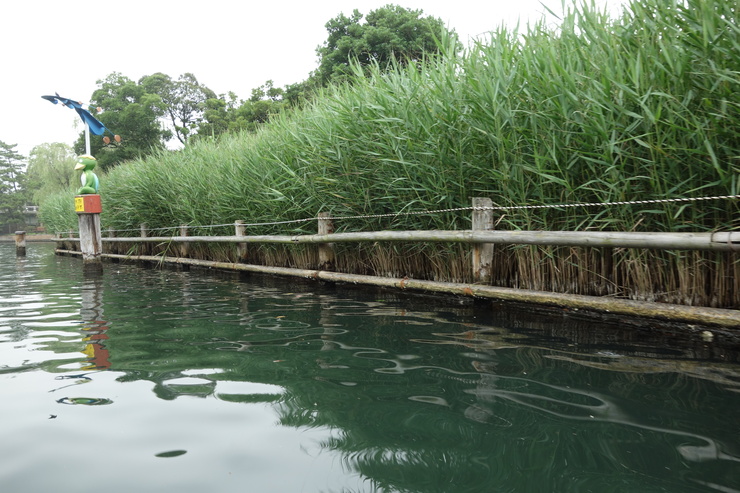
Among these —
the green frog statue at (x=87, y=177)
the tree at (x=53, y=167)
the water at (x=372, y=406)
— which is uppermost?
the tree at (x=53, y=167)

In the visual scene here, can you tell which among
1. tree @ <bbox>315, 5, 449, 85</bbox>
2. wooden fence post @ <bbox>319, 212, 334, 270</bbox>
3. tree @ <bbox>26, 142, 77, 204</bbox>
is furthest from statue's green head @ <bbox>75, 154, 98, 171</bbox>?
tree @ <bbox>26, 142, 77, 204</bbox>

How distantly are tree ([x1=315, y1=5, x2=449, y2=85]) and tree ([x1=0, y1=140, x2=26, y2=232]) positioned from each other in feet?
111

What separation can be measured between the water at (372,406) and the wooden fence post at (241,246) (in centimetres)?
385

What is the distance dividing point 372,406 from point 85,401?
139 centimetres

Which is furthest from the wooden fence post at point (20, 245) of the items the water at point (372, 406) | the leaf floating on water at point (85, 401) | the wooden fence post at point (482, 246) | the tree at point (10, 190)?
the tree at point (10, 190)

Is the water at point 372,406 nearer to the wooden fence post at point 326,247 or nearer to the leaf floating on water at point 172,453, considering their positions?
the leaf floating on water at point 172,453

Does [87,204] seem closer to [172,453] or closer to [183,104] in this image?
[172,453]

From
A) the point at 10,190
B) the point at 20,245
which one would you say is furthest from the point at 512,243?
the point at 10,190

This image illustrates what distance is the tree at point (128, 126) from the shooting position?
33.7 meters

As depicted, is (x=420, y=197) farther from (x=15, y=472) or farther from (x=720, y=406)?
(x=15, y=472)

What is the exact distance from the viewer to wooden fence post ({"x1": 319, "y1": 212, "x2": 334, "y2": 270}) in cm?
603

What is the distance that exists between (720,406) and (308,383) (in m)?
1.91

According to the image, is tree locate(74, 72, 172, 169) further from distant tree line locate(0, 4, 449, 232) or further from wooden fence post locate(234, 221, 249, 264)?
wooden fence post locate(234, 221, 249, 264)

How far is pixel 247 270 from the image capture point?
776 cm
